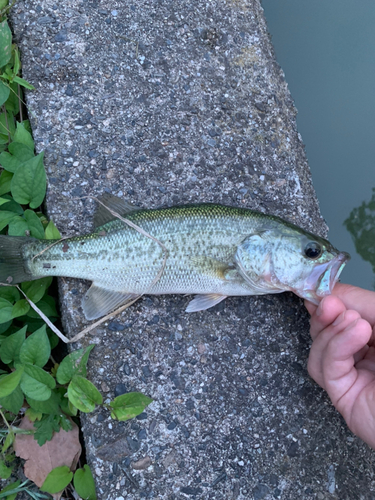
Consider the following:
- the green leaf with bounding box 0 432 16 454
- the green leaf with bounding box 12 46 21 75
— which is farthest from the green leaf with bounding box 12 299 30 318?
the green leaf with bounding box 12 46 21 75

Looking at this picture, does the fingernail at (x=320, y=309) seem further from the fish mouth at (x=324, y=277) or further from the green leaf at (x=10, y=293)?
the green leaf at (x=10, y=293)

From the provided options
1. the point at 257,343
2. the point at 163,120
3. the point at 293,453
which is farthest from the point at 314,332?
the point at 163,120

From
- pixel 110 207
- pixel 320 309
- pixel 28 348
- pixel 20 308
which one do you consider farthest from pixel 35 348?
pixel 320 309

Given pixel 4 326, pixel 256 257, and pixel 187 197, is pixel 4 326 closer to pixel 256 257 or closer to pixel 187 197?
pixel 187 197

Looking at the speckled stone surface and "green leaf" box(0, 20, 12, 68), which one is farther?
"green leaf" box(0, 20, 12, 68)

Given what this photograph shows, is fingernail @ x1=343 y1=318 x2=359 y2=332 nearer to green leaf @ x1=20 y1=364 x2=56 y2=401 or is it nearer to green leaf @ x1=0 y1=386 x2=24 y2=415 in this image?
green leaf @ x1=20 y1=364 x2=56 y2=401

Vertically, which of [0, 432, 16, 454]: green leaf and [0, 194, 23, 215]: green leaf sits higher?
[0, 194, 23, 215]: green leaf
